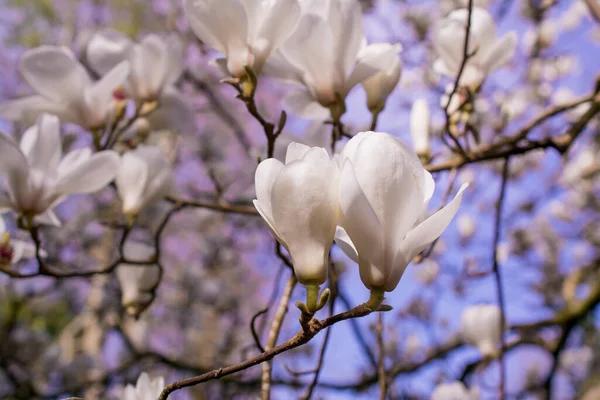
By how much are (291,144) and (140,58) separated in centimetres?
66

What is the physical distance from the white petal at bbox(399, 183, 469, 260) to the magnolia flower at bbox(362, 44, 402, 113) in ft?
1.38

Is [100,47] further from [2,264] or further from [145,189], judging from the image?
[2,264]

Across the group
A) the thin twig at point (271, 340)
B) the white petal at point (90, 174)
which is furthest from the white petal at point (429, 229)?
the white petal at point (90, 174)

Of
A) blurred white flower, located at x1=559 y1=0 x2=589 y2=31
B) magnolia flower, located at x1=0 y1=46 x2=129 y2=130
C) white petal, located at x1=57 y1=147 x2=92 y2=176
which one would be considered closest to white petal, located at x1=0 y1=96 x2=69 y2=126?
magnolia flower, located at x1=0 y1=46 x2=129 y2=130

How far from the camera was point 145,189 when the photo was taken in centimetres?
95

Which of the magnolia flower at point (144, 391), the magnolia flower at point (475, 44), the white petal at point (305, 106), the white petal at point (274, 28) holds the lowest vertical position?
the magnolia flower at point (144, 391)

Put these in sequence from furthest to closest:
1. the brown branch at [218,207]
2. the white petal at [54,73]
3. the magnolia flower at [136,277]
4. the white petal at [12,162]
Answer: the magnolia flower at [136,277] → the brown branch at [218,207] → the white petal at [54,73] → the white petal at [12,162]

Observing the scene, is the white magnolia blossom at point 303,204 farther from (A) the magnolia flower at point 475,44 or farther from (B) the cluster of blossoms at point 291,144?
(A) the magnolia flower at point 475,44

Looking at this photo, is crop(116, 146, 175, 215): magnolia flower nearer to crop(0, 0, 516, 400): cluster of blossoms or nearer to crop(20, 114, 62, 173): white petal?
crop(0, 0, 516, 400): cluster of blossoms

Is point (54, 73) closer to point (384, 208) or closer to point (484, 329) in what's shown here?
point (384, 208)

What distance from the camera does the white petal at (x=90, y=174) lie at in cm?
80

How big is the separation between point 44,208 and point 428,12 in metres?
3.11

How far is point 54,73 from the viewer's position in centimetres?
88

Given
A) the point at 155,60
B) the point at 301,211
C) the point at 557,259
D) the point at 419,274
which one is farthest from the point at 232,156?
the point at 301,211
